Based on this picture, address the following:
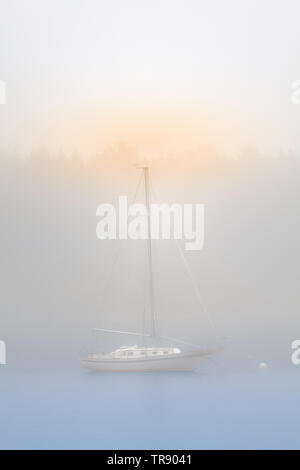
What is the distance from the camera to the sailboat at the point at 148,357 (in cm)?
898

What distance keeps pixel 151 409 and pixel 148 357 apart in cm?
72

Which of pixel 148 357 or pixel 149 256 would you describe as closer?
pixel 148 357

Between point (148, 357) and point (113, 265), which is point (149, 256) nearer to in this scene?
point (113, 265)

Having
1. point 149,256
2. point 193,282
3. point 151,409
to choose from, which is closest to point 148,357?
point 151,409

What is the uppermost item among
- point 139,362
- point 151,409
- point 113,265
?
point 113,265

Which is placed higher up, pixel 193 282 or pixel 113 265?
pixel 113 265

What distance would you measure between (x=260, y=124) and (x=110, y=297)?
2.20 m

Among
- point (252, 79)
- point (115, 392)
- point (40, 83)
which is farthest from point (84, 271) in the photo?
point (252, 79)

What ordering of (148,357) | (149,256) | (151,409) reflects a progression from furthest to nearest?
(149,256) < (148,357) < (151,409)

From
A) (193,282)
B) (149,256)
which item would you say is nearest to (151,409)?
(193,282)

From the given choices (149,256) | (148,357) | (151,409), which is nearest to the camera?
(151,409)

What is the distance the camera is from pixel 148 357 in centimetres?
898

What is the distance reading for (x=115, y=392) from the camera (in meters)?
8.70
